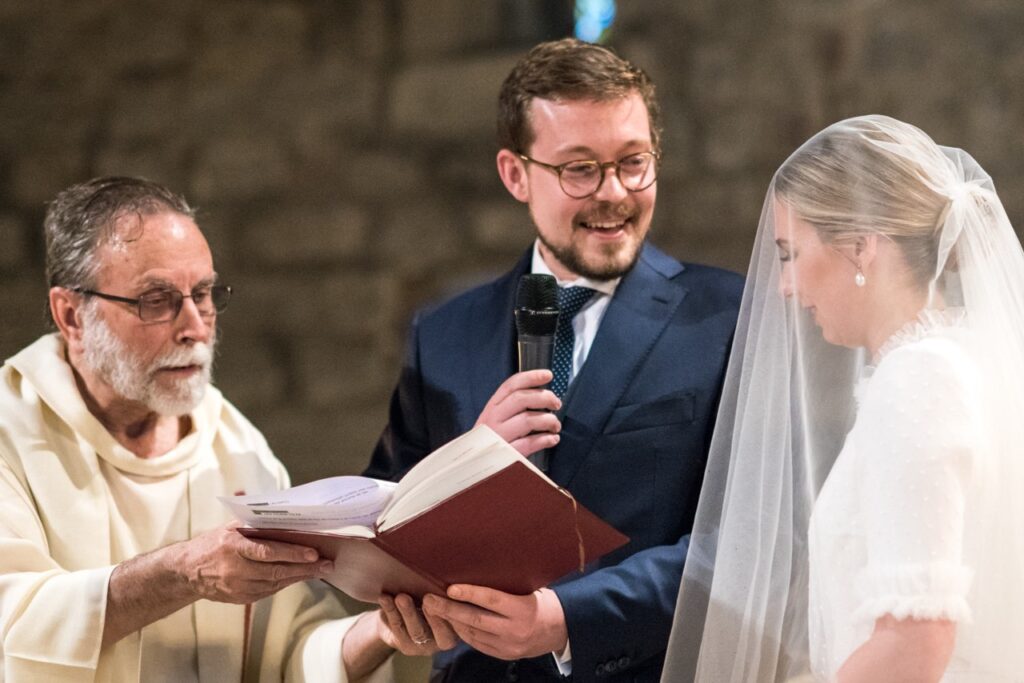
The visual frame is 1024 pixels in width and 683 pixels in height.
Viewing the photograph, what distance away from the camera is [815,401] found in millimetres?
2602

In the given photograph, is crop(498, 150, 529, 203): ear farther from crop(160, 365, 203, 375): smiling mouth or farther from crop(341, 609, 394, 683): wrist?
crop(341, 609, 394, 683): wrist

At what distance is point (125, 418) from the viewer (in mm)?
3369

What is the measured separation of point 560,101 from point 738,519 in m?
1.15

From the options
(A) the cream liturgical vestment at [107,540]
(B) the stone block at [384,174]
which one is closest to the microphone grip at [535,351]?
(A) the cream liturgical vestment at [107,540]

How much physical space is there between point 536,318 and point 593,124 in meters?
0.71

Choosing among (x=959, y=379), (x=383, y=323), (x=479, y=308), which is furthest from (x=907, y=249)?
(x=383, y=323)

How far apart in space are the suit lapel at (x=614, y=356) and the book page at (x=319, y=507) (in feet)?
1.86

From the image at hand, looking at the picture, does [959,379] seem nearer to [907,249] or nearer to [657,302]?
[907,249]

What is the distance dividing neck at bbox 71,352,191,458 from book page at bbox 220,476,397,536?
93 cm

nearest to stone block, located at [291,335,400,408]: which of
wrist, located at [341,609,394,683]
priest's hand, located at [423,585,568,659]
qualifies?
wrist, located at [341,609,394,683]

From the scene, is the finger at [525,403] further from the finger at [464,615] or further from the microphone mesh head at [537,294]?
the finger at [464,615]

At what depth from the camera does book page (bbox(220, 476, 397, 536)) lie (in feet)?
7.97

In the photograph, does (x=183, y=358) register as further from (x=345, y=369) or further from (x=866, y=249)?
(x=345, y=369)

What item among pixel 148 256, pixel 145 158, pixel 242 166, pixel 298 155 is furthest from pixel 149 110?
pixel 148 256
